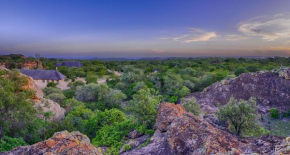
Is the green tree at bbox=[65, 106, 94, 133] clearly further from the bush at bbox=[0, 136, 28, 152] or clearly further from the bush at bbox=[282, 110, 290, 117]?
the bush at bbox=[282, 110, 290, 117]

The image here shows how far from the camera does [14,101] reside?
938 centimetres

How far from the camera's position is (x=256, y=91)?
77.3 feet

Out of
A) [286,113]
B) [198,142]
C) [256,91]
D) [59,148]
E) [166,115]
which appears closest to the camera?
[59,148]

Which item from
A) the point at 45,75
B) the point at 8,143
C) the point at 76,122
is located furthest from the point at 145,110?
the point at 45,75

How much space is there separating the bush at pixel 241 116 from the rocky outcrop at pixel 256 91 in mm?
11590

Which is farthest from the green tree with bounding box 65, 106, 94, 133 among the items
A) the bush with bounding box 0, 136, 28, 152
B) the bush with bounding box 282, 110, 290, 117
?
the bush with bounding box 282, 110, 290, 117

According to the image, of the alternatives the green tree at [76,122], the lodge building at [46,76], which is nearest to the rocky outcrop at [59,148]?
the green tree at [76,122]

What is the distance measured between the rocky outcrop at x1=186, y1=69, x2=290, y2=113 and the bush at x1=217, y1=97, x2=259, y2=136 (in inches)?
456

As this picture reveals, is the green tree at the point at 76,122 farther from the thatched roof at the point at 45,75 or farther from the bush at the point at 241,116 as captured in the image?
the thatched roof at the point at 45,75

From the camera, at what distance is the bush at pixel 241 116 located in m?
8.71

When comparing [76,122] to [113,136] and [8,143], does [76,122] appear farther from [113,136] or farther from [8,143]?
[8,143]

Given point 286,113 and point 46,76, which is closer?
point 286,113

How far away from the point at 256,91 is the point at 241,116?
676 inches

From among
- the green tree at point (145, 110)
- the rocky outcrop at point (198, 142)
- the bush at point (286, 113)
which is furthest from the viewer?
the bush at point (286, 113)
